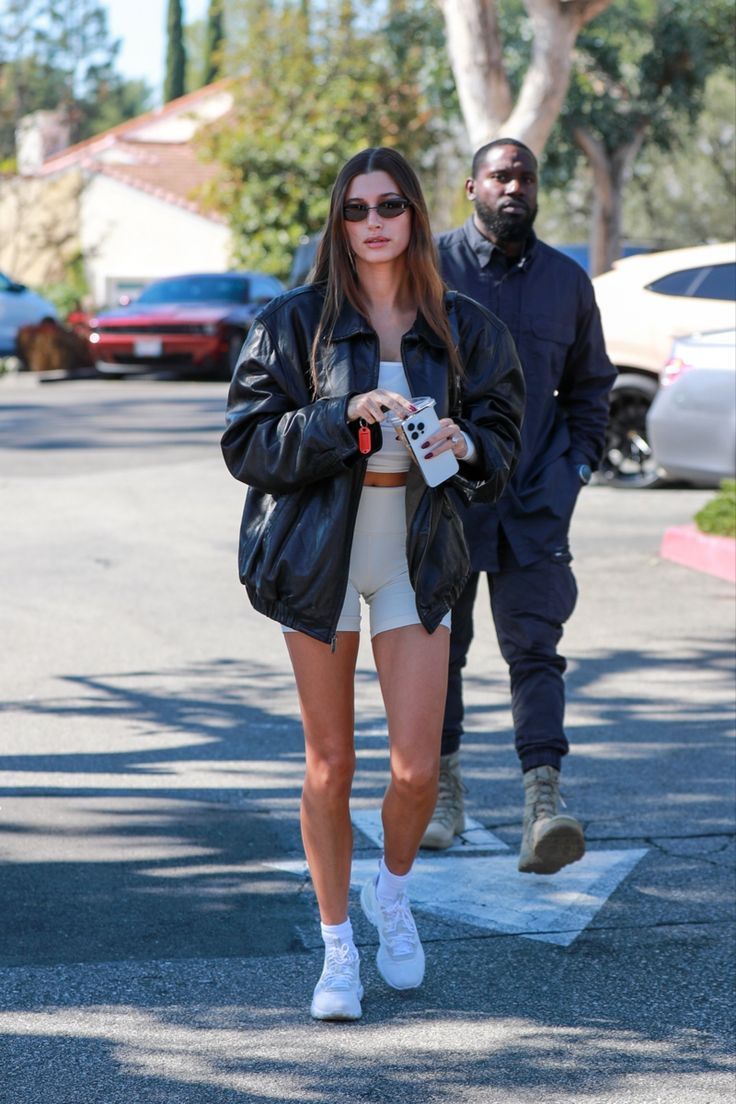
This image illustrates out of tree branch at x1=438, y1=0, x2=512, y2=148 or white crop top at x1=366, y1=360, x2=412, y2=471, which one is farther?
tree branch at x1=438, y1=0, x2=512, y2=148

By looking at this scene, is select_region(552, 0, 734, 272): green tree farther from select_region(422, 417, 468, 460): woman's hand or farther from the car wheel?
select_region(422, 417, 468, 460): woman's hand

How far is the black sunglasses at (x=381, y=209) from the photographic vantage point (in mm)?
3846

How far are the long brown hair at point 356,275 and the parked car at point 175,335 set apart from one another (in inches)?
711

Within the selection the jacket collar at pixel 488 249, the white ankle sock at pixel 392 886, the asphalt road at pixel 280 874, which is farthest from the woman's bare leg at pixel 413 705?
the jacket collar at pixel 488 249

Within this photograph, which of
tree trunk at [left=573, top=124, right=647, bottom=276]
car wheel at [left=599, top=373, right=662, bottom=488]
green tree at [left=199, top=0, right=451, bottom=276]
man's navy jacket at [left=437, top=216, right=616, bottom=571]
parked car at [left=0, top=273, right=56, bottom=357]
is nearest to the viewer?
man's navy jacket at [left=437, top=216, right=616, bottom=571]

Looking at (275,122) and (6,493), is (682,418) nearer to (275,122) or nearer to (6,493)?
(6,493)

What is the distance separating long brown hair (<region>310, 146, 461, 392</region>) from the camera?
385 centimetres

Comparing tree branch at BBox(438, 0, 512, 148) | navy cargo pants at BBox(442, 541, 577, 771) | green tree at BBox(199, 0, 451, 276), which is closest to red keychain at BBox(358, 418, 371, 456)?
navy cargo pants at BBox(442, 541, 577, 771)

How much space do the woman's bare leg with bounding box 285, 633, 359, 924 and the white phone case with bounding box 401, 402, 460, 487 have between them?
452mm

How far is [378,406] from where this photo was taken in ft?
11.9

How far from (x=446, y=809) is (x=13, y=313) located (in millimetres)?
20643

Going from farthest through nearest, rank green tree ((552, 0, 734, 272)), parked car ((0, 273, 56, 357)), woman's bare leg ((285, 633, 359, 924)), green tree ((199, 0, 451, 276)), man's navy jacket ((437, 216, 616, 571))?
1. green tree ((199, 0, 451, 276))
2. green tree ((552, 0, 734, 272))
3. parked car ((0, 273, 56, 357))
4. man's navy jacket ((437, 216, 616, 571))
5. woman's bare leg ((285, 633, 359, 924))

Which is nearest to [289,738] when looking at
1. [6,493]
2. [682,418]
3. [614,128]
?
[682,418]

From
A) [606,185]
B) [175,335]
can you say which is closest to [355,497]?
[175,335]
